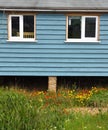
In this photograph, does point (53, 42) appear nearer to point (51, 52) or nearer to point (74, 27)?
point (51, 52)

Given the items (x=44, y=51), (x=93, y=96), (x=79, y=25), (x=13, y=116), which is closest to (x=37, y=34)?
(x=44, y=51)

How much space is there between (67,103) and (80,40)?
3.30 m

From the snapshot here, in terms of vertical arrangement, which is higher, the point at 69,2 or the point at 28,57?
the point at 69,2

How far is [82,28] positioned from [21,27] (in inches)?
85.9

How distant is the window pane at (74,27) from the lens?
45.5 feet

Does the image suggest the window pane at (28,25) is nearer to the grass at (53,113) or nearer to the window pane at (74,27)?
the window pane at (74,27)

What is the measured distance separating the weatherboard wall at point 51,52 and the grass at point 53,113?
1710 millimetres

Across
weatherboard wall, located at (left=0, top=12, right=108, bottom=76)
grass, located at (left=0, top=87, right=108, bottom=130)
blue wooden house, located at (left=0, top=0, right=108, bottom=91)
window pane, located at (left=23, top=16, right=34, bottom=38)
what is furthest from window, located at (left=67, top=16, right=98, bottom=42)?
grass, located at (left=0, top=87, right=108, bottom=130)

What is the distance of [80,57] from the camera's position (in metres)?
13.9

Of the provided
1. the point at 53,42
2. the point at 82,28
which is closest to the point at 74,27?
the point at 82,28

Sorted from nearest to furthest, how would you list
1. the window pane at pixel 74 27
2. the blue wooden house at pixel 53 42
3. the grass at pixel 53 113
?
the grass at pixel 53 113
the blue wooden house at pixel 53 42
the window pane at pixel 74 27

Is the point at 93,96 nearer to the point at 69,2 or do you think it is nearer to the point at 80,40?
the point at 80,40

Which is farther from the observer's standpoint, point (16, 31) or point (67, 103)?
point (16, 31)

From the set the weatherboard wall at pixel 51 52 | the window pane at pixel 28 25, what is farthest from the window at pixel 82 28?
the window pane at pixel 28 25
